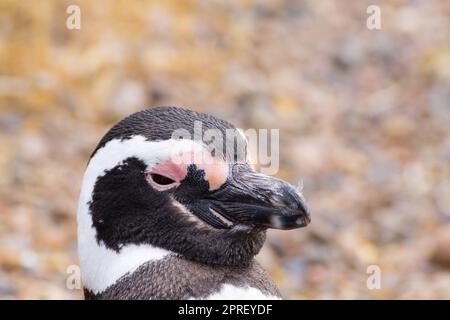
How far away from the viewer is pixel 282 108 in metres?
6.28

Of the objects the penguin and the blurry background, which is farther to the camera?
the blurry background

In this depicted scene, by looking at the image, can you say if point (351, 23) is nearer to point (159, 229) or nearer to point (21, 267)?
point (21, 267)

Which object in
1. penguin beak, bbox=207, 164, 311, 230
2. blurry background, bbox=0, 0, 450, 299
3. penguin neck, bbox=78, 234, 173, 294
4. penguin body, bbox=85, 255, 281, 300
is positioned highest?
blurry background, bbox=0, 0, 450, 299

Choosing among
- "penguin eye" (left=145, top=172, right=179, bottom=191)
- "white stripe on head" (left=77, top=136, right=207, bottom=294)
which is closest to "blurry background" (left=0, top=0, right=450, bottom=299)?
"white stripe on head" (left=77, top=136, right=207, bottom=294)

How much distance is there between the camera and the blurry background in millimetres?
4926

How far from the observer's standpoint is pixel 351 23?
740 centimetres

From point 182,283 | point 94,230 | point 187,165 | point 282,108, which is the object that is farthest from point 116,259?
point 282,108

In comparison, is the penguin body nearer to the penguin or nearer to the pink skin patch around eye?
the penguin

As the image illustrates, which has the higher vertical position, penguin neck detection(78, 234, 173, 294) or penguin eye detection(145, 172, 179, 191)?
penguin eye detection(145, 172, 179, 191)

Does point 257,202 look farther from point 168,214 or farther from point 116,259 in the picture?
point 116,259

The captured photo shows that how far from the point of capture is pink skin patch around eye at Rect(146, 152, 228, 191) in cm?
278

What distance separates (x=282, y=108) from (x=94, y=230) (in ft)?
11.7

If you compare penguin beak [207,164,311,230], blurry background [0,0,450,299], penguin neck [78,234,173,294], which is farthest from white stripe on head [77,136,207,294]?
blurry background [0,0,450,299]

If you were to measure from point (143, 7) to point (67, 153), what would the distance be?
5.06 ft
